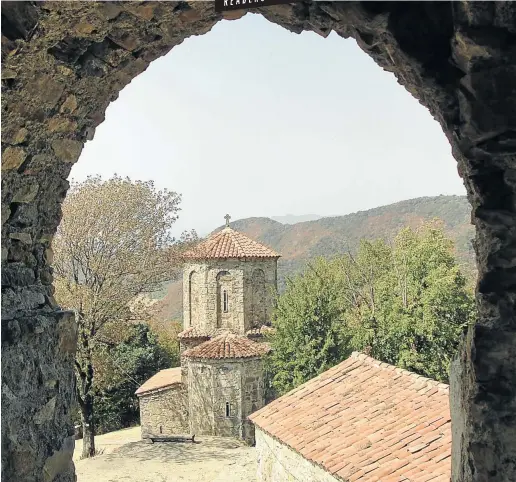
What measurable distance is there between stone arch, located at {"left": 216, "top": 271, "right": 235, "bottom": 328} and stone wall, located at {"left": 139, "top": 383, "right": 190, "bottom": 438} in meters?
2.34

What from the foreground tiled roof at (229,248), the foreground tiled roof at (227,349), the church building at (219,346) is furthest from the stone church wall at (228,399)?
the foreground tiled roof at (229,248)

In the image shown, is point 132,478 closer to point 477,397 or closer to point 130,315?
point 130,315

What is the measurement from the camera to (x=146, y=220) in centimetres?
1485

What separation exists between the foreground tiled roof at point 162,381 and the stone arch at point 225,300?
2.23 metres

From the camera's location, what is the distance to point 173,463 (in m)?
13.5

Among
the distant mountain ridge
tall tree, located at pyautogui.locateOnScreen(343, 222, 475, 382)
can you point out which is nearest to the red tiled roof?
tall tree, located at pyautogui.locateOnScreen(343, 222, 475, 382)

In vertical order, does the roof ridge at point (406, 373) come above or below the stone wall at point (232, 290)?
below

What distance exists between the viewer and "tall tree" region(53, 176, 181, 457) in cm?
1339

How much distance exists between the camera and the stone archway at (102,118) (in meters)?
1.76

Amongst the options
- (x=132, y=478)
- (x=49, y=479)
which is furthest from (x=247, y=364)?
(x=49, y=479)

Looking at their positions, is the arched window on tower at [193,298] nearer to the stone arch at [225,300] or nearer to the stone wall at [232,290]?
the stone wall at [232,290]

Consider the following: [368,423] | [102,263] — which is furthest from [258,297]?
[368,423]

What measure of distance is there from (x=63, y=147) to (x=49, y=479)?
131 centimetres

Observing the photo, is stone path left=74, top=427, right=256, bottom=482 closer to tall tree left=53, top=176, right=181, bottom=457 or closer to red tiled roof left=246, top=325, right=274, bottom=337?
tall tree left=53, top=176, right=181, bottom=457
